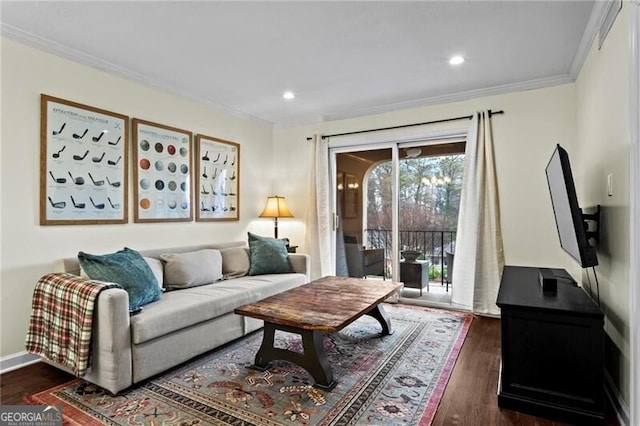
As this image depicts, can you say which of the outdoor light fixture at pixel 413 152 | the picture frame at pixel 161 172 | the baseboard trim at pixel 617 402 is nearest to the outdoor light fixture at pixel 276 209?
the picture frame at pixel 161 172

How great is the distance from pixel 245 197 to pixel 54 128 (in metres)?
2.28

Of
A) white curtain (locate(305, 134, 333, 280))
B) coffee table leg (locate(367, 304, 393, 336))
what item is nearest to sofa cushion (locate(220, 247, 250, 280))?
white curtain (locate(305, 134, 333, 280))

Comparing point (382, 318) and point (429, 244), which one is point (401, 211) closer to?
point (429, 244)

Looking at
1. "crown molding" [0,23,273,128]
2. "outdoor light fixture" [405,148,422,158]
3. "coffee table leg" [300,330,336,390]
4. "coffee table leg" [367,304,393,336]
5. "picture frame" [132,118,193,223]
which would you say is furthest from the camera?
"outdoor light fixture" [405,148,422,158]

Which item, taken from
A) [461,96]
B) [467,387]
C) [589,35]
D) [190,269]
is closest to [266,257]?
[190,269]

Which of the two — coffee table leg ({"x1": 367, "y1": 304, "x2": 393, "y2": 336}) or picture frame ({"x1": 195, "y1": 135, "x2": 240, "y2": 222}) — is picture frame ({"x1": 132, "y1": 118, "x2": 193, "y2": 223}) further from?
coffee table leg ({"x1": 367, "y1": 304, "x2": 393, "y2": 336})

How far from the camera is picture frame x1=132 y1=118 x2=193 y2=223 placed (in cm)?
343

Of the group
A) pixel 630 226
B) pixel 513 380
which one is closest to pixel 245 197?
pixel 513 380

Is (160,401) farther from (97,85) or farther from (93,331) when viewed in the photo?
(97,85)

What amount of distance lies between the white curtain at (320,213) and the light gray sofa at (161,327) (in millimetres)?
1478

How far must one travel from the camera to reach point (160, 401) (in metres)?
2.10

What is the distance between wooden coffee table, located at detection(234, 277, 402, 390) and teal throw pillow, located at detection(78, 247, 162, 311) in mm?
725

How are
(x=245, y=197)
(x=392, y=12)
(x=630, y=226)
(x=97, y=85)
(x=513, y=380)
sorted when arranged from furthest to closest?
(x=245, y=197), (x=97, y=85), (x=392, y=12), (x=513, y=380), (x=630, y=226)

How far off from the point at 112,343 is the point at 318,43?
2.52 meters
